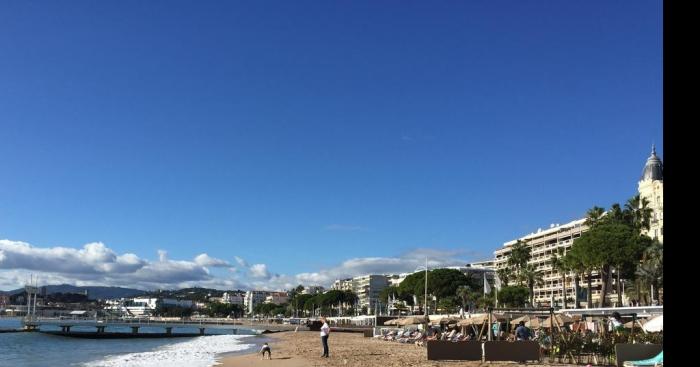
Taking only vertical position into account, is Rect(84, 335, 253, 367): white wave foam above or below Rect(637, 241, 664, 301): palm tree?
below

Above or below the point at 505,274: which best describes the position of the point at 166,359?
below

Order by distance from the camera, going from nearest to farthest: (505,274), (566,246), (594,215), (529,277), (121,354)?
(121,354)
(594,215)
(529,277)
(505,274)
(566,246)

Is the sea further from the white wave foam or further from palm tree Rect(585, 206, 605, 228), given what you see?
palm tree Rect(585, 206, 605, 228)

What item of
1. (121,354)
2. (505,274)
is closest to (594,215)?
(505,274)

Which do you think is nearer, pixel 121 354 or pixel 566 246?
pixel 121 354

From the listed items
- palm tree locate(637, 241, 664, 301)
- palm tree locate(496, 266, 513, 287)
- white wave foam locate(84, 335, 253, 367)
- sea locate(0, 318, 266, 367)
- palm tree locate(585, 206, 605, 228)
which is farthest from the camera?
palm tree locate(496, 266, 513, 287)

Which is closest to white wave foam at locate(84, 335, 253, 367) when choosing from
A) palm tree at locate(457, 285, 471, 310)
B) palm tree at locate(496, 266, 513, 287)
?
palm tree at locate(457, 285, 471, 310)

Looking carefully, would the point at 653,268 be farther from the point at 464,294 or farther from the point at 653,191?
the point at 464,294

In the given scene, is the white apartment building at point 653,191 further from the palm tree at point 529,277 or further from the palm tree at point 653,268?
the palm tree at point 529,277

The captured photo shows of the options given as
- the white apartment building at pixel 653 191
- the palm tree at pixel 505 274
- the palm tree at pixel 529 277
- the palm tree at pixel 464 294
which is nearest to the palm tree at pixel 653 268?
the white apartment building at pixel 653 191

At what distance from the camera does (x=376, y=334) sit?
57156 millimetres
